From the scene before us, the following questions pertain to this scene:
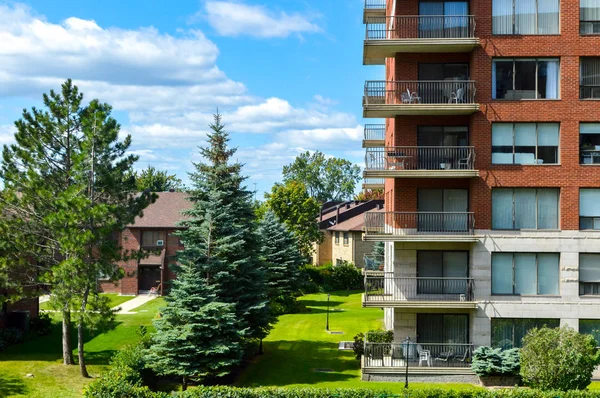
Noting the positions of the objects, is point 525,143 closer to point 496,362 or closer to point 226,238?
point 496,362

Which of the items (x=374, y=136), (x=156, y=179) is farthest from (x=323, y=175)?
(x=374, y=136)

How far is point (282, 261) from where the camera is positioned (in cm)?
5403

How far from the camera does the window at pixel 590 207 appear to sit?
29.7 metres

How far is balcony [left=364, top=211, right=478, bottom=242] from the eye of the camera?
29.6 meters

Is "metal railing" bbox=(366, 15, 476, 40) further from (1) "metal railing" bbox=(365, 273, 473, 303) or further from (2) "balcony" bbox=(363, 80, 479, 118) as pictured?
(1) "metal railing" bbox=(365, 273, 473, 303)

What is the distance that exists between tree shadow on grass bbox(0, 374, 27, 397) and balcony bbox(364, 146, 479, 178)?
17504mm

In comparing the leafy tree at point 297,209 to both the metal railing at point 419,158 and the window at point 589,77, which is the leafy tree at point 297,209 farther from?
the window at point 589,77

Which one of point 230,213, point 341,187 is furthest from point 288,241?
point 341,187

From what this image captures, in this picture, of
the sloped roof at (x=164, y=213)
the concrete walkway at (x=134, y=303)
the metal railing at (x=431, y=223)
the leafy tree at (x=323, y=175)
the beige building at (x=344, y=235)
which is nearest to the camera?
the metal railing at (x=431, y=223)

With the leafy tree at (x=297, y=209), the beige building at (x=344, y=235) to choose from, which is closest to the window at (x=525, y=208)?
the beige building at (x=344, y=235)

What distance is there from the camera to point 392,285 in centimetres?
3128

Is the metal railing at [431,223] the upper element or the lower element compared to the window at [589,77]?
lower

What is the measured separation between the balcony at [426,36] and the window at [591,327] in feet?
43.2

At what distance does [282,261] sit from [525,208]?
27074 mm
